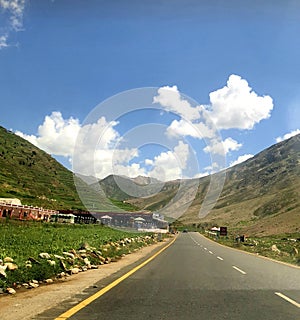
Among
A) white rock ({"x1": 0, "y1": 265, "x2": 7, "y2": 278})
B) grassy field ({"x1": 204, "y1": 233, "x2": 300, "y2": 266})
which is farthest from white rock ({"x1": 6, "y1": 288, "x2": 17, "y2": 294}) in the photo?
grassy field ({"x1": 204, "y1": 233, "x2": 300, "y2": 266})

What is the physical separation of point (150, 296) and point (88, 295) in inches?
60.0

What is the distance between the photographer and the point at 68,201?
126 m

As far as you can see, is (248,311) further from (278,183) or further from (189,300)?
(278,183)

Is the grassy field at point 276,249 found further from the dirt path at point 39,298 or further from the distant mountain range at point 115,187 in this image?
the distant mountain range at point 115,187

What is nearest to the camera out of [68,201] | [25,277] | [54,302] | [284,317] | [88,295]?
[284,317]

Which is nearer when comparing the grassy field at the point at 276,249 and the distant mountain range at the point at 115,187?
the grassy field at the point at 276,249

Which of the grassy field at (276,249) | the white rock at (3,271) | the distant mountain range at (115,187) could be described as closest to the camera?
the white rock at (3,271)

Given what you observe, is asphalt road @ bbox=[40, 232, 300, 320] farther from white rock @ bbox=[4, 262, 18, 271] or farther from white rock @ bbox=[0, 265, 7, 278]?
white rock @ bbox=[4, 262, 18, 271]

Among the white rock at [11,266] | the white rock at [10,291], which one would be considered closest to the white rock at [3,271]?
the white rock at [11,266]

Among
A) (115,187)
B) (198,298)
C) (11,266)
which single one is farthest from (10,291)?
(115,187)

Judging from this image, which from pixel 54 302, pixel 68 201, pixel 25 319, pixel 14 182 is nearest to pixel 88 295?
pixel 54 302

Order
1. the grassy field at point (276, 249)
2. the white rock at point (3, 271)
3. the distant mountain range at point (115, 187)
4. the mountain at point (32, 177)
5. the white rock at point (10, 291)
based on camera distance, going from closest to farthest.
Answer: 1. the white rock at point (10, 291)
2. the white rock at point (3, 271)
3. the grassy field at point (276, 249)
4. the distant mountain range at point (115, 187)
5. the mountain at point (32, 177)

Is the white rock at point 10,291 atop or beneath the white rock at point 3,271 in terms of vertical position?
beneath

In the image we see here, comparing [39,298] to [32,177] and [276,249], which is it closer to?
[276,249]
